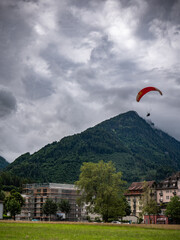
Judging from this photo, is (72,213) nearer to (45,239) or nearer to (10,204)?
(10,204)

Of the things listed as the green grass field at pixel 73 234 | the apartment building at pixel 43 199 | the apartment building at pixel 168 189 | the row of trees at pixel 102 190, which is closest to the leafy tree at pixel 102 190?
the row of trees at pixel 102 190

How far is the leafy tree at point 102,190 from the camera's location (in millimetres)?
78562

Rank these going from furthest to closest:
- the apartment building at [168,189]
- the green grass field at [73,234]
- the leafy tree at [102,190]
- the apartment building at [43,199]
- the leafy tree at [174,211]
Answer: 1. the apartment building at [43,199]
2. the apartment building at [168,189]
3. the leafy tree at [174,211]
4. the leafy tree at [102,190]
5. the green grass field at [73,234]

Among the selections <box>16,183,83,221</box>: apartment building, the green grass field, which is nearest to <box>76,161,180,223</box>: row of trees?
the green grass field

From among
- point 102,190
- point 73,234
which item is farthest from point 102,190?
point 73,234

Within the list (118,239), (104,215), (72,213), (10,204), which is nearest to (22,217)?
(72,213)

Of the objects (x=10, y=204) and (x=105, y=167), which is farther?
(x=10, y=204)

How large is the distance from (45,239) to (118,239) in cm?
870

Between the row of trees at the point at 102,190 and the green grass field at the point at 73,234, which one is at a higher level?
the row of trees at the point at 102,190

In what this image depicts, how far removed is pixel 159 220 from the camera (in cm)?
10738

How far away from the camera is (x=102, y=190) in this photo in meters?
79.2

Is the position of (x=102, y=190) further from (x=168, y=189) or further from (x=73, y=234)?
(x=168, y=189)

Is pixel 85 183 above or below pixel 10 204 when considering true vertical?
above

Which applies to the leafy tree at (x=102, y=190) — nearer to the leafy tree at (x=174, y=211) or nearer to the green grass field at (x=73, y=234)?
the leafy tree at (x=174, y=211)
